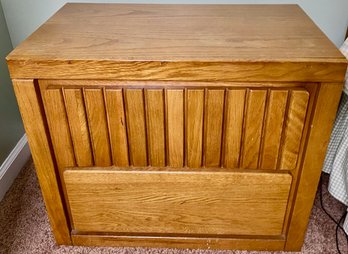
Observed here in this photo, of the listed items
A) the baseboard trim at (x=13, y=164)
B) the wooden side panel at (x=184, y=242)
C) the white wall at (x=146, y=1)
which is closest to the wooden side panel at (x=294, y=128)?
the wooden side panel at (x=184, y=242)

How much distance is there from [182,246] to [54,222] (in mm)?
340

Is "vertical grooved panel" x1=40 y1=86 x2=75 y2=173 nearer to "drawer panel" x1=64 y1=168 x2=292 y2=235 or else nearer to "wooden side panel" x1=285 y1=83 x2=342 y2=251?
"drawer panel" x1=64 y1=168 x2=292 y2=235

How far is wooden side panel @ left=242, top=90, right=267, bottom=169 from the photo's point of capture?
73 cm

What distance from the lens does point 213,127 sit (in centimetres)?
77

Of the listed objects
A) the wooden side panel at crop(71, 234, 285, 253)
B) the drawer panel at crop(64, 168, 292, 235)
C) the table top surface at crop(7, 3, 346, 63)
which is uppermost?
the table top surface at crop(7, 3, 346, 63)

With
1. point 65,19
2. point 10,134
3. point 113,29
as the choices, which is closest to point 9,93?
point 10,134

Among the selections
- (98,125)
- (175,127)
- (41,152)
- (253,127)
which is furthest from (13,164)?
(253,127)

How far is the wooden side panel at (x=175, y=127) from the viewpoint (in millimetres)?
736

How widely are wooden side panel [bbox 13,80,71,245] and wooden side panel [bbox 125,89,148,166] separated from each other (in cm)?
18

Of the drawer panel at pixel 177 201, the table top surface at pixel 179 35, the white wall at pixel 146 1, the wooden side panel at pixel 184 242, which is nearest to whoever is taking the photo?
the table top surface at pixel 179 35

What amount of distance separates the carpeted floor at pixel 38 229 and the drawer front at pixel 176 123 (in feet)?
0.96

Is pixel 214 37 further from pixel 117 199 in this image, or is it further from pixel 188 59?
pixel 117 199

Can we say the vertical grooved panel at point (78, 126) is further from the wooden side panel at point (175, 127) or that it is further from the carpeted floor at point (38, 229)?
the carpeted floor at point (38, 229)

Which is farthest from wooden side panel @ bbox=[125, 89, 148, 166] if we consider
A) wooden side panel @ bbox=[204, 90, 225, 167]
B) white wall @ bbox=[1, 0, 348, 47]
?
white wall @ bbox=[1, 0, 348, 47]
